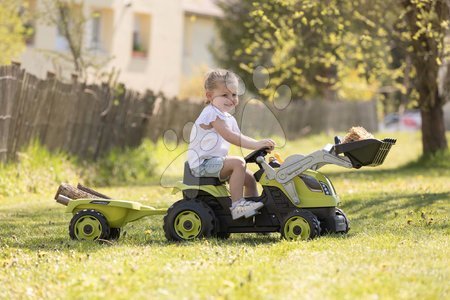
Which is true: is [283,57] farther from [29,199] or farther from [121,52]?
[121,52]

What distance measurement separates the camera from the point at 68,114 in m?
15.7

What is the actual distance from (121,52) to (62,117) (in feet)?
56.1

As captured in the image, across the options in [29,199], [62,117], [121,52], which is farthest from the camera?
[121,52]

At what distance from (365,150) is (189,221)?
5.27 ft

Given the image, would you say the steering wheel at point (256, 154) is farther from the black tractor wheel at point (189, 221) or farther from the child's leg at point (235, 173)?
the black tractor wheel at point (189, 221)

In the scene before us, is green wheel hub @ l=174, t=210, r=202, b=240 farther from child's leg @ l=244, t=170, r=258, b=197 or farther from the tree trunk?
the tree trunk

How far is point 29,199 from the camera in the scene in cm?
1312

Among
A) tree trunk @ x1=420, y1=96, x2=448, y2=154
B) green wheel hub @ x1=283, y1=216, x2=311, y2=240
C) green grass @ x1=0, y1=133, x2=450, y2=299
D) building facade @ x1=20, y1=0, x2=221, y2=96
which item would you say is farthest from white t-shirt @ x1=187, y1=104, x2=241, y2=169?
building facade @ x1=20, y1=0, x2=221, y2=96

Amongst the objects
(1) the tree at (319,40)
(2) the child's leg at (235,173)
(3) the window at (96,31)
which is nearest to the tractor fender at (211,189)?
(2) the child's leg at (235,173)

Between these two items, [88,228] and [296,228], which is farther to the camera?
[88,228]

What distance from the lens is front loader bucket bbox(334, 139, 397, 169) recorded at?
25.7 ft

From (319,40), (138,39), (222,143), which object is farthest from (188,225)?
(138,39)

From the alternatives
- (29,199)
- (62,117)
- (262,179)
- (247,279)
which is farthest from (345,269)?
(62,117)

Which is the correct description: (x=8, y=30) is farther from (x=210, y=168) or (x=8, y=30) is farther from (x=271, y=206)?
(x=271, y=206)
